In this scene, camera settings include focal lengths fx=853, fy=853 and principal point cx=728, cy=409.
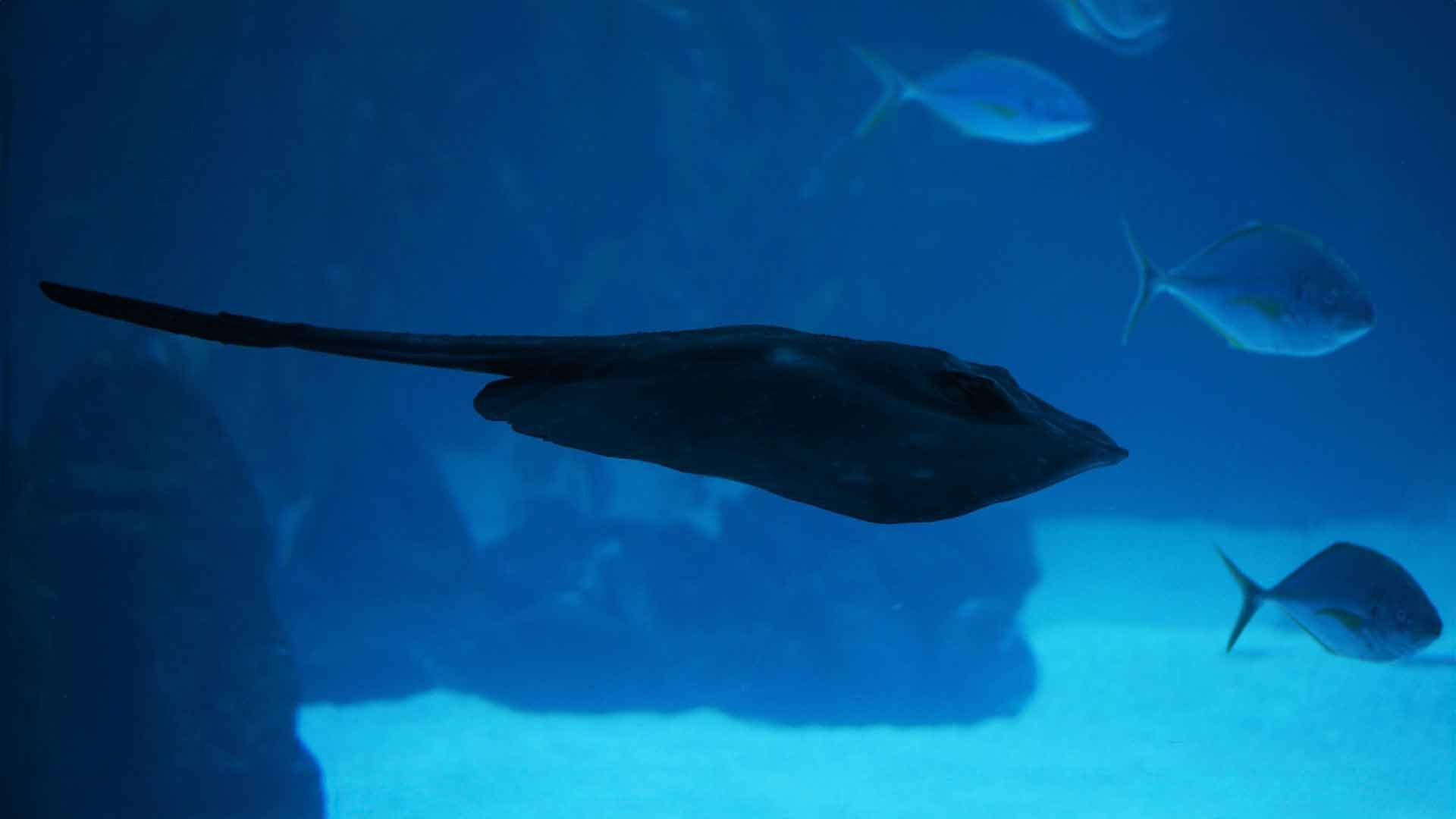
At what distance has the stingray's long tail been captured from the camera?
5.08 ft

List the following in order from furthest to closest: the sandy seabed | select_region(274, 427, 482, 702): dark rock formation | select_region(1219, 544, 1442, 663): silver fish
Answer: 1. select_region(274, 427, 482, 702): dark rock formation
2. the sandy seabed
3. select_region(1219, 544, 1442, 663): silver fish

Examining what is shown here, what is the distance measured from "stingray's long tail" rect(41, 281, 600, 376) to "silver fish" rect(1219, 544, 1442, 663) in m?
3.93

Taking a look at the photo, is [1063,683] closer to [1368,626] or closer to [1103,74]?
[1368,626]

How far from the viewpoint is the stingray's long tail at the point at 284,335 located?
5.08ft

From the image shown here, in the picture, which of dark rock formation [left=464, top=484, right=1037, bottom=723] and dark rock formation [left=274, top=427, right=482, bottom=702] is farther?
dark rock formation [left=274, top=427, right=482, bottom=702]

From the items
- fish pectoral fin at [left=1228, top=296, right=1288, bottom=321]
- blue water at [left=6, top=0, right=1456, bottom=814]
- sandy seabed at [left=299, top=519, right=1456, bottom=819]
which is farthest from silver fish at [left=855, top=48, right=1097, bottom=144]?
sandy seabed at [left=299, top=519, right=1456, bottom=819]

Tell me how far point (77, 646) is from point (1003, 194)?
42.9 ft

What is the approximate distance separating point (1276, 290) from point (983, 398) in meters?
3.79

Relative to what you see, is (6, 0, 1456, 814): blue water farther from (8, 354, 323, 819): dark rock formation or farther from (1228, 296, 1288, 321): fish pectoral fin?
(1228, 296, 1288, 321): fish pectoral fin

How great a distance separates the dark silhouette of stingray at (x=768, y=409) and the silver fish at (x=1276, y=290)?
11.1ft

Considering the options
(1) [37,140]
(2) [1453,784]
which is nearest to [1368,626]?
(2) [1453,784]

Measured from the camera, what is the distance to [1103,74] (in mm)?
13617

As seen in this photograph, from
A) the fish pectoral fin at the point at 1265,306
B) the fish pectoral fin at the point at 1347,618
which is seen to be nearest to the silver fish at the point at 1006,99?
the fish pectoral fin at the point at 1265,306

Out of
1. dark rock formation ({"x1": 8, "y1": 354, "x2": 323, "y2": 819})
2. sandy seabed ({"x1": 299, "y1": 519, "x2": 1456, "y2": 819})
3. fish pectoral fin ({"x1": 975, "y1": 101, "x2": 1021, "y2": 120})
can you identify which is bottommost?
sandy seabed ({"x1": 299, "y1": 519, "x2": 1456, "y2": 819})
